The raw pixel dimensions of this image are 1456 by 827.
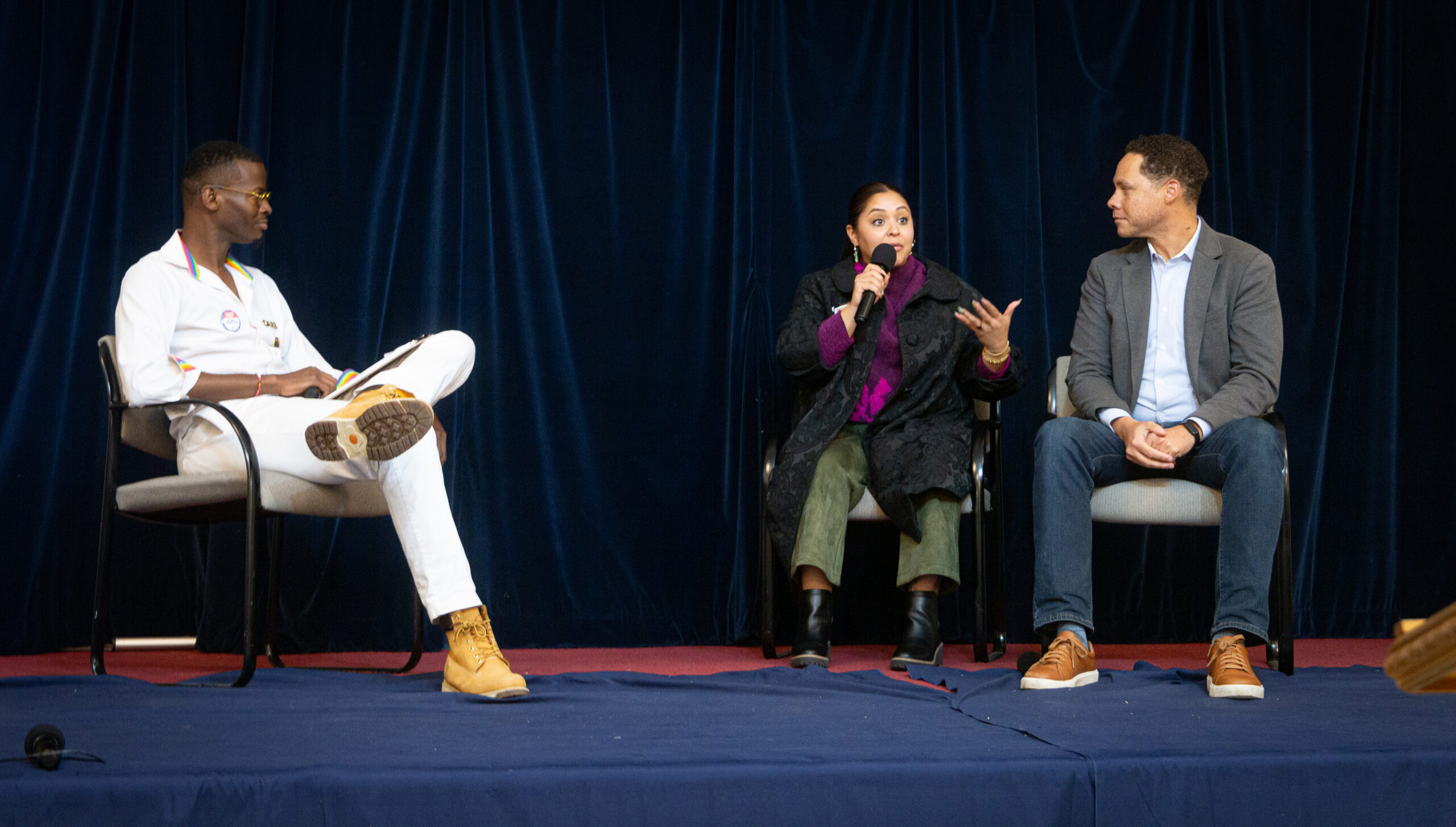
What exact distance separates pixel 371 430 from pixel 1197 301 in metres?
1.89

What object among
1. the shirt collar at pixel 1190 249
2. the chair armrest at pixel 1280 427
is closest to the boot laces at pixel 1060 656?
the chair armrest at pixel 1280 427

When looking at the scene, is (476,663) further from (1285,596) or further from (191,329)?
(1285,596)

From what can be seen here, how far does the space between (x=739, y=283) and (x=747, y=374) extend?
0.27m

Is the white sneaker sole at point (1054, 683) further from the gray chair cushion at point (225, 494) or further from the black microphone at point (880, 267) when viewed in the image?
the gray chair cushion at point (225, 494)

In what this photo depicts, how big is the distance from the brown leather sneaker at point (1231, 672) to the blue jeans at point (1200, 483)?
100 mm

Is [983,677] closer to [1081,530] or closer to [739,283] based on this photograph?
[1081,530]

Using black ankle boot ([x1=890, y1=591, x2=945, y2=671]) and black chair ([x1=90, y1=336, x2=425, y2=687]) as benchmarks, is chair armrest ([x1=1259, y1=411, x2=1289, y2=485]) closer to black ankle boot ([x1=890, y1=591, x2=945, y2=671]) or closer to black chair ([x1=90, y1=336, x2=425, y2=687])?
black ankle boot ([x1=890, y1=591, x2=945, y2=671])

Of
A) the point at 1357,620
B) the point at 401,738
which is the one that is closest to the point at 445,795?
the point at 401,738

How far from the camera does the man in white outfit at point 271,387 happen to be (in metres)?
2.09

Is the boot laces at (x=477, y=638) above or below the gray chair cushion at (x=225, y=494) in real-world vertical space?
below

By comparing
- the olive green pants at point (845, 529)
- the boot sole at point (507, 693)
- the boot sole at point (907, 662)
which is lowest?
the boot sole at point (907, 662)

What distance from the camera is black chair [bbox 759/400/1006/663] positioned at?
9.24 ft

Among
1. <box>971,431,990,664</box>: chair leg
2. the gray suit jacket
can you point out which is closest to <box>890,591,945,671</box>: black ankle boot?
<box>971,431,990,664</box>: chair leg

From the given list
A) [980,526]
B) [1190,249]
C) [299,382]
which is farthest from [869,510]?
[299,382]
